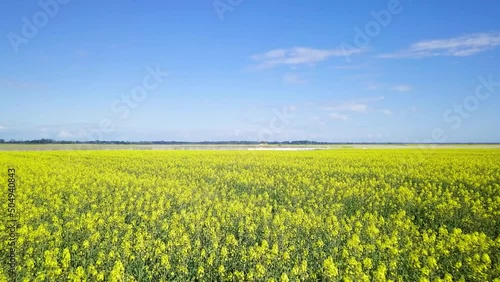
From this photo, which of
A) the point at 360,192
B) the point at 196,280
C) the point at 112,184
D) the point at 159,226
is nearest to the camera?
the point at 196,280

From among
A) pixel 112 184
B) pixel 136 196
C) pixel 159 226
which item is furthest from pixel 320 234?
pixel 112 184

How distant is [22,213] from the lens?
33.1ft

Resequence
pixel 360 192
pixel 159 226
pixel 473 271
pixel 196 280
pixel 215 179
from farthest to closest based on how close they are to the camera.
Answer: pixel 215 179 → pixel 360 192 → pixel 159 226 → pixel 196 280 → pixel 473 271

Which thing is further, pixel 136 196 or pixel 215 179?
pixel 215 179

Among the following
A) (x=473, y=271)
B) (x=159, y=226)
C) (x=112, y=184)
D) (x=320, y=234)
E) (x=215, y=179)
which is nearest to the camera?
(x=473, y=271)

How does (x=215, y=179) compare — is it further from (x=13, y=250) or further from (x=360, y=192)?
(x=13, y=250)

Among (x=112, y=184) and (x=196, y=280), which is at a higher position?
(x=112, y=184)

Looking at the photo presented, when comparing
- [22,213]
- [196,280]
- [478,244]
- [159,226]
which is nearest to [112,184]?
[22,213]

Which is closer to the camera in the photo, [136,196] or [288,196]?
[136,196]

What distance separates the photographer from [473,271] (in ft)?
20.6

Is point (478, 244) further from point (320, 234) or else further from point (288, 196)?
point (288, 196)

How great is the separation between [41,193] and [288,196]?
29.5 feet

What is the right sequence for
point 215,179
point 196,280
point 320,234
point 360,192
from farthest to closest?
point 215,179 → point 360,192 → point 320,234 → point 196,280

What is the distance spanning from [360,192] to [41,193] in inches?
459
